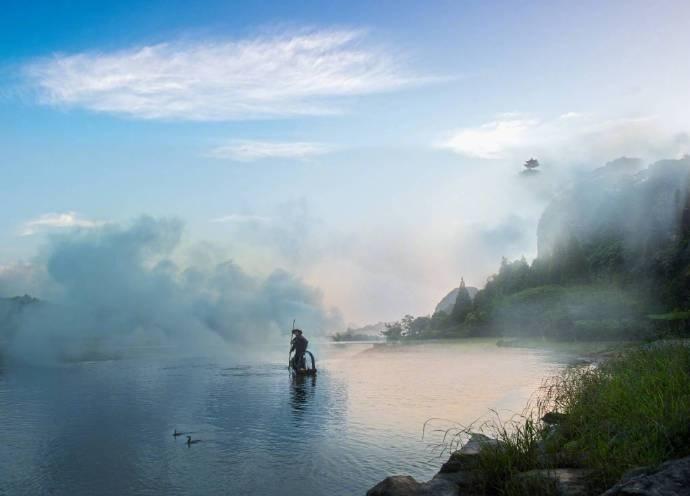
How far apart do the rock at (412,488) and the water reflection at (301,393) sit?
15.5m

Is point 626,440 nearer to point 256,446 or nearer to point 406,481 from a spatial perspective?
point 406,481

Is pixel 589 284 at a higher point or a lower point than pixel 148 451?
higher

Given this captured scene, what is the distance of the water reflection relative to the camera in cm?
3145

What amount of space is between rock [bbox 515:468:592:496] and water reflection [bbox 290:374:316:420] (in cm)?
1878

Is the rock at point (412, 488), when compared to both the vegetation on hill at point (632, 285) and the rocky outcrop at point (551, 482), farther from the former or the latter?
the vegetation on hill at point (632, 285)

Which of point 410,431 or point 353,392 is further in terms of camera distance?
point 353,392

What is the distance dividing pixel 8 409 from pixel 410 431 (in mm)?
26977

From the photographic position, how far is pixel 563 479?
10945 millimetres

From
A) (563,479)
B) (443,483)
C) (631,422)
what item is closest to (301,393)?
(443,483)

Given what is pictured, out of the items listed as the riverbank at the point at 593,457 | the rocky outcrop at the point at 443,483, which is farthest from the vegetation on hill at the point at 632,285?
the rocky outcrop at the point at 443,483

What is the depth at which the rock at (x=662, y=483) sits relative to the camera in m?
8.22

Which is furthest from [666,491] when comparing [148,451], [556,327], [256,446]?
[556,327]

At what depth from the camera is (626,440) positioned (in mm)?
12172

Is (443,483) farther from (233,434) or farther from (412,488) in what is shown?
(233,434)
